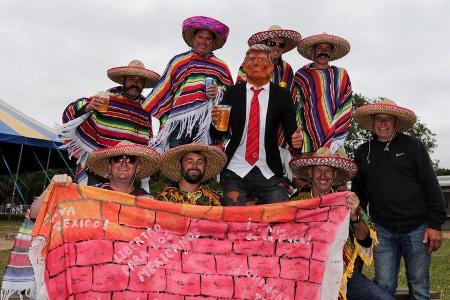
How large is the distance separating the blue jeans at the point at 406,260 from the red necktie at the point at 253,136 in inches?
49.6

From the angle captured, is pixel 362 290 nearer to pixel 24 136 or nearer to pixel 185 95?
pixel 185 95

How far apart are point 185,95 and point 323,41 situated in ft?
4.88

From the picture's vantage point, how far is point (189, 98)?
194 inches

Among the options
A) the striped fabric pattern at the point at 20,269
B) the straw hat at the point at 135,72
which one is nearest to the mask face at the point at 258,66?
the straw hat at the point at 135,72

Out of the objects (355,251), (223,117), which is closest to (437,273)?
(355,251)

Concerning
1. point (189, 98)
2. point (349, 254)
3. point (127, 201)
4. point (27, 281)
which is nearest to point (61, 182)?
point (127, 201)

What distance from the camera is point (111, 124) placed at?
17.4ft

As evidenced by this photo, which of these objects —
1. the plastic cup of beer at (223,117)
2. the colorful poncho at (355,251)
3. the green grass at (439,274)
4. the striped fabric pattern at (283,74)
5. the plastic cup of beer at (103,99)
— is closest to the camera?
the colorful poncho at (355,251)

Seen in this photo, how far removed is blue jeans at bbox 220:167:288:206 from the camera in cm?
418

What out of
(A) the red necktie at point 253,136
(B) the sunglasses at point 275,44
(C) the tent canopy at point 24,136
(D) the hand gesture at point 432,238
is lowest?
(D) the hand gesture at point 432,238

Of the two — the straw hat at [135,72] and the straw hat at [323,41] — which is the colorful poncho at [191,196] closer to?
the straw hat at [135,72]

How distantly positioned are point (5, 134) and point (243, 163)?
537 inches

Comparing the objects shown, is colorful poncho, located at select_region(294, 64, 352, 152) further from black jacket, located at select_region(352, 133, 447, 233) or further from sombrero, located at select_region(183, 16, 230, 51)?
sombrero, located at select_region(183, 16, 230, 51)

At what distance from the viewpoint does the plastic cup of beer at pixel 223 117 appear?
4.04m
